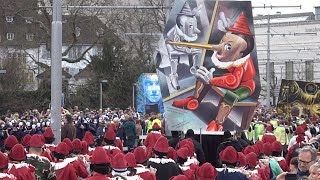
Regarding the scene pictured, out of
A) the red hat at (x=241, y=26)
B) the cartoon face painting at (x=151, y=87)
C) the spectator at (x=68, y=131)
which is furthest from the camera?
the cartoon face painting at (x=151, y=87)

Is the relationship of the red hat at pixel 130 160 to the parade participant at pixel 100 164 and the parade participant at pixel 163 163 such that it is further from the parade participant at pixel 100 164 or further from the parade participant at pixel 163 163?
the parade participant at pixel 100 164

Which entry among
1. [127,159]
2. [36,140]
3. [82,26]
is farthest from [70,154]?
[82,26]

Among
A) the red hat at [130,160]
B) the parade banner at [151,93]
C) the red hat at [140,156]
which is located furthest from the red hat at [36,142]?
the parade banner at [151,93]

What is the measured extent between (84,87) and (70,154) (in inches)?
1767

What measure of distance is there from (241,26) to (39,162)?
32.3 ft

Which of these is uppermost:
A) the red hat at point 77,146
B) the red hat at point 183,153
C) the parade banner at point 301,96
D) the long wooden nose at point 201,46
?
the long wooden nose at point 201,46

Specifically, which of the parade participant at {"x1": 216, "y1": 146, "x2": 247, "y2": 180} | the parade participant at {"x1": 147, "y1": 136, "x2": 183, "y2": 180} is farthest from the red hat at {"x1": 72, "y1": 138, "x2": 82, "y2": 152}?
the parade participant at {"x1": 216, "y1": 146, "x2": 247, "y2": 180}

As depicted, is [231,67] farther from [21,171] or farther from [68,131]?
[21,171]

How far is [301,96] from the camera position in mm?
41406

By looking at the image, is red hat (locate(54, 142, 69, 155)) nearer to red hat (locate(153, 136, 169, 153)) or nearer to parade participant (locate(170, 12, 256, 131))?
red hat (locate(153, 136, 169, 153))

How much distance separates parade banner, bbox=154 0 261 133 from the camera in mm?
22500

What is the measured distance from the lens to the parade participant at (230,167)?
42.6 feet

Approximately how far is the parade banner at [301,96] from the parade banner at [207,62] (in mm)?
18588

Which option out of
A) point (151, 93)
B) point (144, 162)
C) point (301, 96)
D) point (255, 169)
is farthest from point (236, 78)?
point (151, 93)
